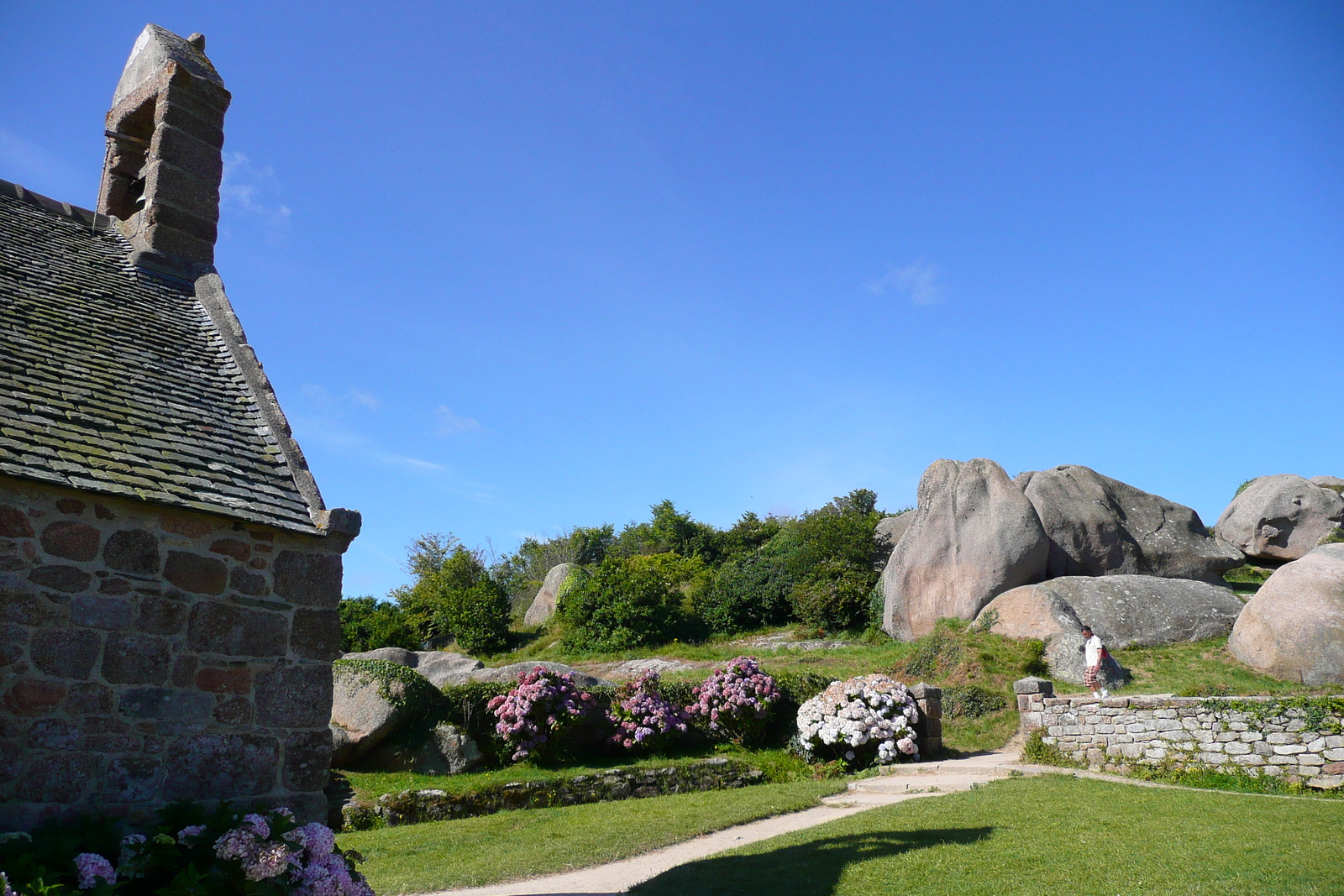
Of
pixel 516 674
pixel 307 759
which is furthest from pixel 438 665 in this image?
pixel 307 759

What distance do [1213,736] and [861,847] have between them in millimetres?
6023

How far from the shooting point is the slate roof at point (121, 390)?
18.8 feet

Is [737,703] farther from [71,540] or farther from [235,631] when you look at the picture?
[71,540]

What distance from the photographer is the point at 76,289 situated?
8.17 m

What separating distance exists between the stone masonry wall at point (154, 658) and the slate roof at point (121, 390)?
0.87ft

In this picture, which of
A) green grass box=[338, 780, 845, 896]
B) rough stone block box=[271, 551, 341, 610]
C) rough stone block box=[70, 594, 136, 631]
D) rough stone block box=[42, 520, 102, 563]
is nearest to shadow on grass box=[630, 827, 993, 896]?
green grass box=[338, 780, 845, 896]

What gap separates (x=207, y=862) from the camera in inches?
196

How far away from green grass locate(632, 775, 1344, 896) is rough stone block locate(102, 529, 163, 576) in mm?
4259

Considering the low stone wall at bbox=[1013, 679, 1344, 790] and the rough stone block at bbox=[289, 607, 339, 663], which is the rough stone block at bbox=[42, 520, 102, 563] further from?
the low stone wall at bbox=[1013, 679, 1344, 790]

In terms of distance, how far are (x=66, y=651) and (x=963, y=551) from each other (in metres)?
19.5

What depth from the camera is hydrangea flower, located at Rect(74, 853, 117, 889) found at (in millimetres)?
4422

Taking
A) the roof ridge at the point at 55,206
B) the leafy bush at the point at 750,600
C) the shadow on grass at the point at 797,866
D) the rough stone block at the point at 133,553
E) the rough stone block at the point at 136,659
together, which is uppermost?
the roof ridge at the point at 55,206

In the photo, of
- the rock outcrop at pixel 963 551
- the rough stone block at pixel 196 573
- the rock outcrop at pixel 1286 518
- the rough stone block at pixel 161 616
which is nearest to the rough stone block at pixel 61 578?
the rough stone block at pixel 161 616

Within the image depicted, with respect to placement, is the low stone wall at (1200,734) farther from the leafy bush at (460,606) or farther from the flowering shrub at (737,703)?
the leafy bush at (460,606)
